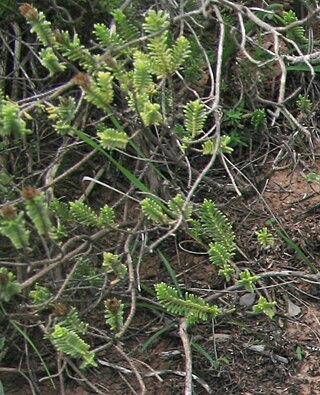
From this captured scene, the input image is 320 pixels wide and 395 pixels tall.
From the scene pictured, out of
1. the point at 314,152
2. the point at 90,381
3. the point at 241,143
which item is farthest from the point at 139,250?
the point at 314,152

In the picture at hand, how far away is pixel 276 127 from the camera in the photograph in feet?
8.56

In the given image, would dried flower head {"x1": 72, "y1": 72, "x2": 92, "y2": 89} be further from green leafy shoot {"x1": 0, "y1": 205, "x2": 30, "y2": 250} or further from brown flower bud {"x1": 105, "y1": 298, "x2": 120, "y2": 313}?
brown flower bud {"x1": 105, "y1": 298, "x2": 120, "y2": 313}

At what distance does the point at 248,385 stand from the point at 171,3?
3.52 ft

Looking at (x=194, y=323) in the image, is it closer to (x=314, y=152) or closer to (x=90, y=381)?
(x=90, y=381)

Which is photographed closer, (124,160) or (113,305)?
(113,305)

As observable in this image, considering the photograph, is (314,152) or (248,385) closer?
(248,385)

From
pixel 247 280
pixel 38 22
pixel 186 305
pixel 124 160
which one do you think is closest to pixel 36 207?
pixel 38 22

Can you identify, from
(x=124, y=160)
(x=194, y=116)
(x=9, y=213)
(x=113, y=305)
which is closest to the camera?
(x=9, y=213)

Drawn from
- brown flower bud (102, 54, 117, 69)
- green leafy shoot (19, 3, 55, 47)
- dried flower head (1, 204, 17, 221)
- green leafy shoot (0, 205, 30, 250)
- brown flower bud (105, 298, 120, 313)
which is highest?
green leafy shoot (19, 3, 55, 47)

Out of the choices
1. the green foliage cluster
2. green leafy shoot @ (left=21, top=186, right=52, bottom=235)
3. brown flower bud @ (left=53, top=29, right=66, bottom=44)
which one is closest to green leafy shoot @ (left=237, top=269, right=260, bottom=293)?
the green foliage cluster

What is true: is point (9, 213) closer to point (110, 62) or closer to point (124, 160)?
point (110, 62)

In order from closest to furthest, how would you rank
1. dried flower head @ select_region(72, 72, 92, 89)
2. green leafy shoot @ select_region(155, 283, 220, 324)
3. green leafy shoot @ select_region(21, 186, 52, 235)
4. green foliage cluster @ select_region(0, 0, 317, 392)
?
green leafy shoot @ select_region(21, 186, 52, 235) < dried flower head @ select_region(72, 72, 92, 89) < green foliage cluster @ select_region(0, 0, 317, 392) < green leafy shoot @ select_region(155, 283, 220, 324)

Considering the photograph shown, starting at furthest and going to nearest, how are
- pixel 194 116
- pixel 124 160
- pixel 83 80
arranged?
pixel 124 160 → pixel 194 116 → pixel 83 80

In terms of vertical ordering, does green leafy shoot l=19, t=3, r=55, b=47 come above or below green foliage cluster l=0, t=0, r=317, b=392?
above
